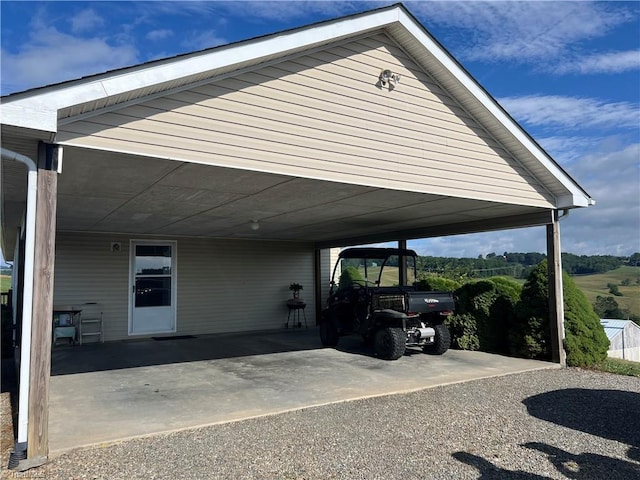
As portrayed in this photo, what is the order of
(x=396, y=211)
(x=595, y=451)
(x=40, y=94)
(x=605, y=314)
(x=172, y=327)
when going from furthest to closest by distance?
(x=605, y=314) < (x=172, y=327) < (x=396, y=211) < (x=595, y=451) < (x=40, y=94)

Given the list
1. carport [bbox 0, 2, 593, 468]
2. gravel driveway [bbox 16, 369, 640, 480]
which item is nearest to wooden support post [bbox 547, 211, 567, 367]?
carport [bbox 0, 2, 593, 468]

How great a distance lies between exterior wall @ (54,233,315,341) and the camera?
966cm

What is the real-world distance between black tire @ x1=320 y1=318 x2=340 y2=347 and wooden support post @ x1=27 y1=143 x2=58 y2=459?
18.9ft

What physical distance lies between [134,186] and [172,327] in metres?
6.16

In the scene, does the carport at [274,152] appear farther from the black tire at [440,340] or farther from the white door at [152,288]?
the black tire at [440,340]

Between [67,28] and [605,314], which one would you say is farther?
[605,314]

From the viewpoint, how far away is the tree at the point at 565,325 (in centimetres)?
704

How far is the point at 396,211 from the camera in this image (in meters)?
7.25

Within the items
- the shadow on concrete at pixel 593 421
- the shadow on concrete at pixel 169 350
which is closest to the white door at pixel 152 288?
the shadow on concrete at pixel 169 350

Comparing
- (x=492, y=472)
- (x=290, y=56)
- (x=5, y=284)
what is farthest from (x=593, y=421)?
(x=5, y=284)

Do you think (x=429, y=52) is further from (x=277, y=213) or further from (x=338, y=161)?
(x=277, y=213)

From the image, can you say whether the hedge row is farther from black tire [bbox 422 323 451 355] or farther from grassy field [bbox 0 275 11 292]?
grassy field [bbox 0 275 11 292]

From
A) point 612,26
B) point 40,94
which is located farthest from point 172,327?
point 612,26

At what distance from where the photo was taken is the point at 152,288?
10523mm
